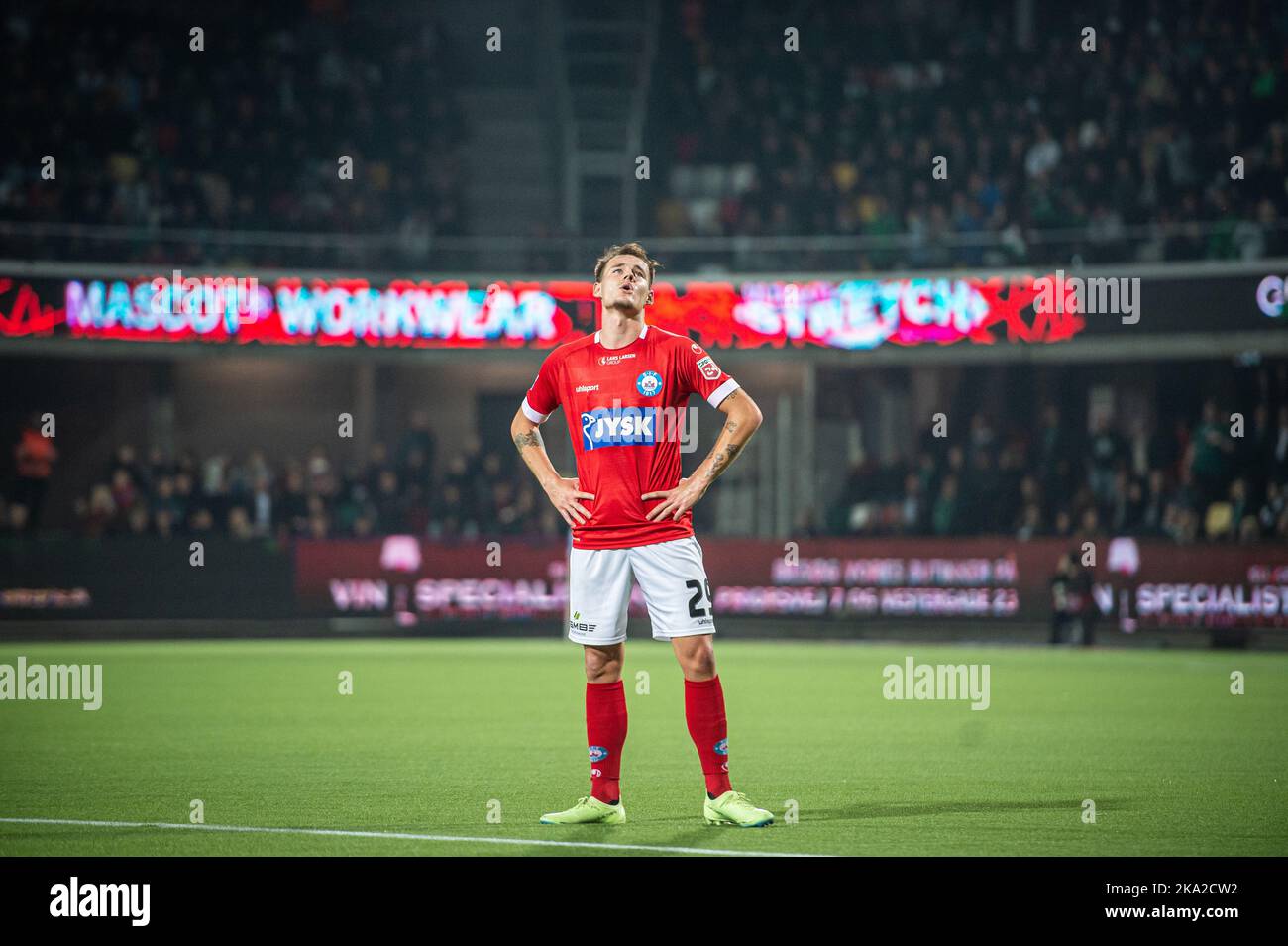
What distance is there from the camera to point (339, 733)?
1202 centimetres

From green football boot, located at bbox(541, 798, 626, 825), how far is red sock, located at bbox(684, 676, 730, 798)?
46cm

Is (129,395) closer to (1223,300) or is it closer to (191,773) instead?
(1223,300)

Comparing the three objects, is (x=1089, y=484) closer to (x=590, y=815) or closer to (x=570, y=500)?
(x=570, y=500)

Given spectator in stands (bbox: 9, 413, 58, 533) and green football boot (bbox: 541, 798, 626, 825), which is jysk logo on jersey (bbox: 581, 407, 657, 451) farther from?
spectator in stands (bbox: 9, 413, 58, 533)

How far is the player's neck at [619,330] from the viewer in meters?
7.81

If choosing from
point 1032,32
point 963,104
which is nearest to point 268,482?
point 963,104

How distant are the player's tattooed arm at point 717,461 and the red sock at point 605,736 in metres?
0.89

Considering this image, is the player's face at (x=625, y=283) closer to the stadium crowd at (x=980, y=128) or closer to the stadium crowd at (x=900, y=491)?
the stadium crowd at (x=900, y=491)

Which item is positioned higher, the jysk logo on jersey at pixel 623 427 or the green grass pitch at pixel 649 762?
the jysk logo on jersey at pixel 623 427

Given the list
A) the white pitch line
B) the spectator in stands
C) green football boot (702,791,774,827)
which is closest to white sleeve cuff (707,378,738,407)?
green football boot (702,791,774,827)

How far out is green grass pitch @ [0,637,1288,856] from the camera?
7.23 metres
